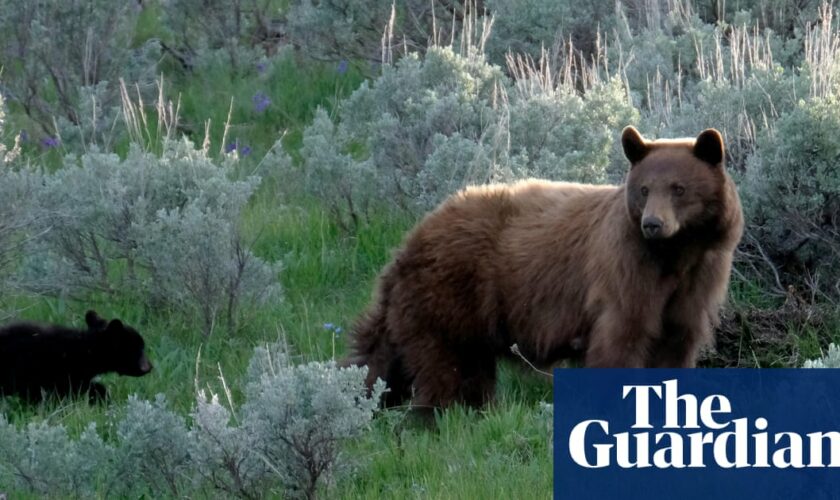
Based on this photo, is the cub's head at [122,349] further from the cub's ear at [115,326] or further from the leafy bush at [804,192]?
the leafy bush at [804,192]

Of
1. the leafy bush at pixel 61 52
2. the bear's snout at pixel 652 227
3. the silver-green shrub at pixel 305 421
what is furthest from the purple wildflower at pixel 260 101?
the bear's snout at pixel 652 227

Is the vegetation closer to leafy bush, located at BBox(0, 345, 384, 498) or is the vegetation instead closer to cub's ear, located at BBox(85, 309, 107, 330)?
leafy bush, located at BBox(0, 345, 384, 498)

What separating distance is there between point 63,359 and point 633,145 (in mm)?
3507

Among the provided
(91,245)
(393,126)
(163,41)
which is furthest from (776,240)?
(163,41)

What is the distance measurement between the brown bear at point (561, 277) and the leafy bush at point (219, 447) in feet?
3.28

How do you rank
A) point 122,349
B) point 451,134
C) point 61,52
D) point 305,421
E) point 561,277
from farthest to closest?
1. point 61,52
2. point 451,134
3. point 122,349
4. point 561,277
5. point 305,421

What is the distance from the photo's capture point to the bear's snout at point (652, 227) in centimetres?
636

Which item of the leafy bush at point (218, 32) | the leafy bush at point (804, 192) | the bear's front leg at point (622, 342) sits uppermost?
the leafy bush at point (218, 32)

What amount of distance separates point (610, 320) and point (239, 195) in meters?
3.25

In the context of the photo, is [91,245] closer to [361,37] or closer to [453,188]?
[453,188]

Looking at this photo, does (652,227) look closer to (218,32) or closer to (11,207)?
(11,207)

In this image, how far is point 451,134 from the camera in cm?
1020

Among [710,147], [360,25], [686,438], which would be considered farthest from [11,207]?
[360,25]

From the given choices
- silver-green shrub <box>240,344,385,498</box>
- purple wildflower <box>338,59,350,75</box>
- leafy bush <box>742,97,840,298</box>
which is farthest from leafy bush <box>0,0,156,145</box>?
silver-green shrub <box>240,344,385,498</box>
